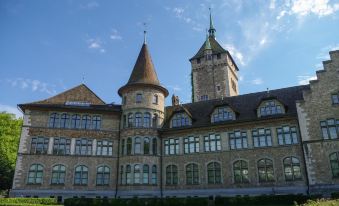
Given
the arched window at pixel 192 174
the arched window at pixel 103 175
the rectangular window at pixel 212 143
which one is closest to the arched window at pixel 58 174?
the arched window at pixel 103 175

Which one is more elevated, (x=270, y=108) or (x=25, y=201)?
(x=270, y=108)

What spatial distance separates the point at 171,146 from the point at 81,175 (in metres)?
10.1

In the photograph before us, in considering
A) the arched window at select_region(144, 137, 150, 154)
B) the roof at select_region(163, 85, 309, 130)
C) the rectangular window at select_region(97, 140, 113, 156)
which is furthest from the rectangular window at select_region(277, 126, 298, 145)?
the rectangular window at select_region(97, 140, 113, 156)

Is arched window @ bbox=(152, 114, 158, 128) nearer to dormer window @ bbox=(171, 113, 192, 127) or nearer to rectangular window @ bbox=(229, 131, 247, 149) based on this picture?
dormer window @ bbox=(171, 113, 192, 127)

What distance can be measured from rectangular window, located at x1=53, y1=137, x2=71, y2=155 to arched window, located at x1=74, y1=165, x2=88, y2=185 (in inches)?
83.5

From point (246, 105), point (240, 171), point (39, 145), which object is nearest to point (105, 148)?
point (39, 145)

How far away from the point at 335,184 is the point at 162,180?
16.8 metres

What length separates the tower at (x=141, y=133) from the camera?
3397 cm

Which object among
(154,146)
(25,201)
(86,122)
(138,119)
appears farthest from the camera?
(86,122)

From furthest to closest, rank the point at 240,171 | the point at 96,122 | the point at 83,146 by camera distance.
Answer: the point at 96,122
the point at 83,146
the point at 240,171

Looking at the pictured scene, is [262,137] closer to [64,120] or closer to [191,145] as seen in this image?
[191,145]

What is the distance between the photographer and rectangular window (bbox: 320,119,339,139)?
28.6 meters

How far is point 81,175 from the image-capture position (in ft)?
112

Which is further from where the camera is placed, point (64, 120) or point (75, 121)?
point (75, 121)
